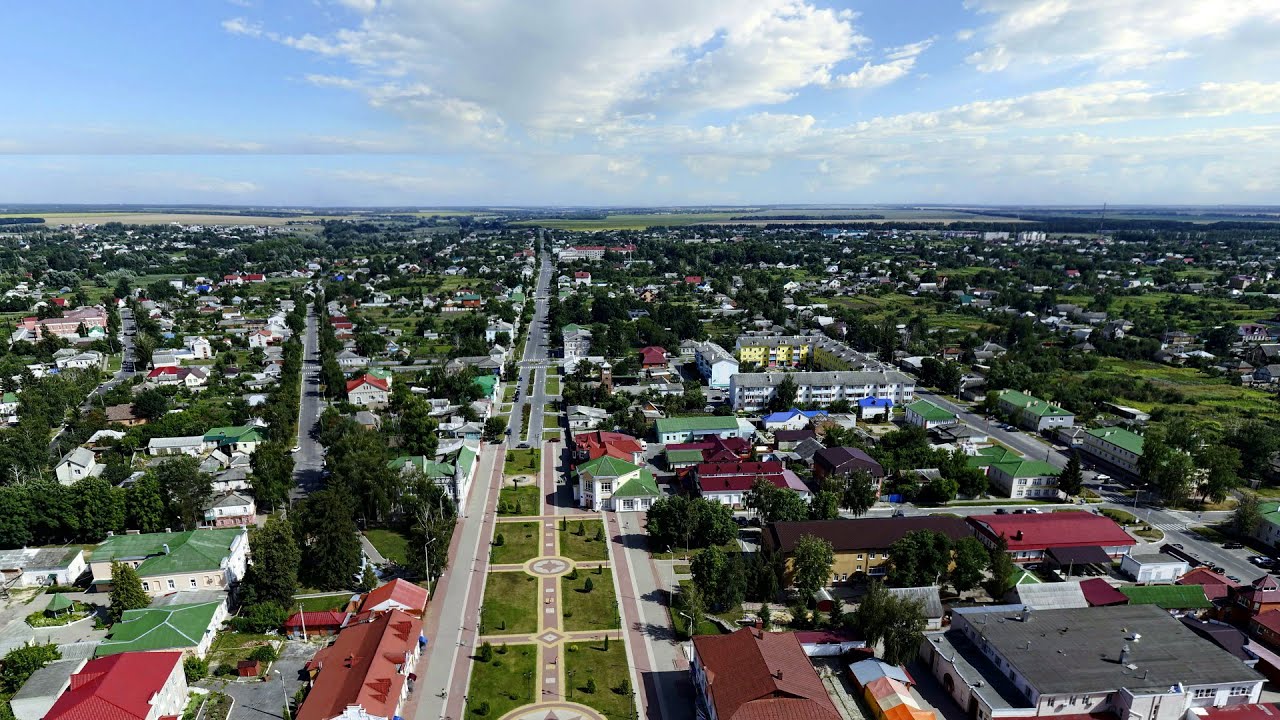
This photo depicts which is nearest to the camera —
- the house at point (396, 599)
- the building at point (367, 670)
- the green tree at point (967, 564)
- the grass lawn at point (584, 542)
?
the building at point (367, 670)

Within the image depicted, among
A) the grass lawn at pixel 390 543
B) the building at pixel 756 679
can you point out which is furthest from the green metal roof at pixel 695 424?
the building at pixel 756 679

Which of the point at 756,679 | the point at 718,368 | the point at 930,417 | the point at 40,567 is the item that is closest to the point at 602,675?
the point at 756,679

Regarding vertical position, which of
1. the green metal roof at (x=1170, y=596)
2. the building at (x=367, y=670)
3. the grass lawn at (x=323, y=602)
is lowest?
the grass lawn at (x=323, y=602)

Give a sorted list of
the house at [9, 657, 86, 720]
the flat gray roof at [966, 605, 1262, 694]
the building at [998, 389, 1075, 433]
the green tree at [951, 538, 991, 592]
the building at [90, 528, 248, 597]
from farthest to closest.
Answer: the building at [998, 389, 1075, 433], the green tree at [951, 538, 991, 592], the building at [90, 528, 248, 597], the flat gray roof at [966, 605, 1262, 694], the house at [9, 657, 86, 720]

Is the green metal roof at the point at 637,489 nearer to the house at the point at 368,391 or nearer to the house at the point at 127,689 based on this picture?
the house at the point at 127,689

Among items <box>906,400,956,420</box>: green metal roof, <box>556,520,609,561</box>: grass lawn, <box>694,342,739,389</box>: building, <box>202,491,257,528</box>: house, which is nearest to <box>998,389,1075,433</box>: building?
<box>906,400,956,420</box>: green metal roof

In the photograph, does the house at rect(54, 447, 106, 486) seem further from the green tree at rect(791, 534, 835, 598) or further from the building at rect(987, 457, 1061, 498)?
the building at rect(987, 457, 1061, 498)
